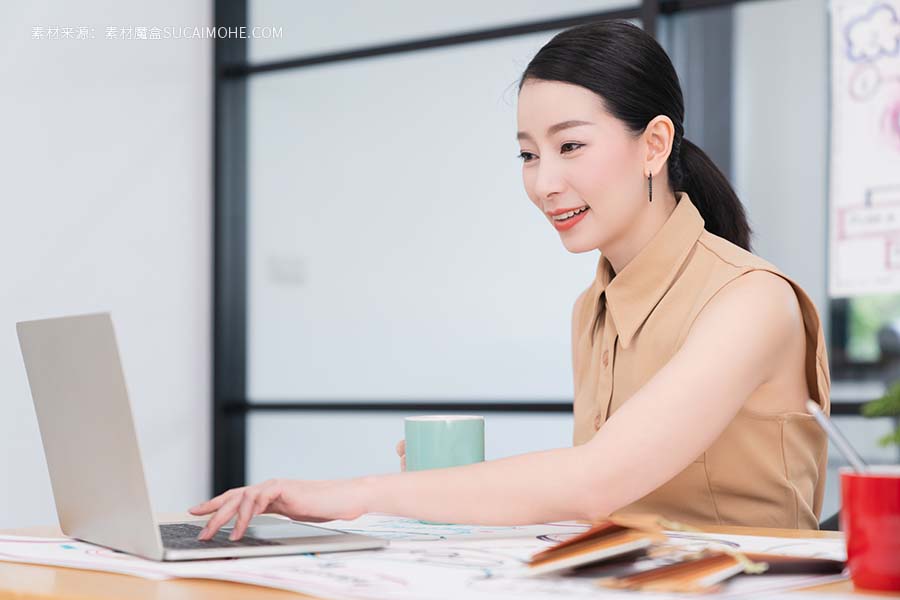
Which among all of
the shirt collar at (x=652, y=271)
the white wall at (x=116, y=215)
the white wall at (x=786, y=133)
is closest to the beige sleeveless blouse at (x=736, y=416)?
the shirt collar at (x=652, y=271)

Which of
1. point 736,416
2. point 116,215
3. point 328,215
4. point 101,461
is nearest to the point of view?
point 101,461

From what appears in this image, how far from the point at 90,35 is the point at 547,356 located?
1471mm

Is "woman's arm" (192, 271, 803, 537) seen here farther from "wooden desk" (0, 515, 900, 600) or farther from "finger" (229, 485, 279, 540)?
"wooden desk" (0, 515, 900, 600)

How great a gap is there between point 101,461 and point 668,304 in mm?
759

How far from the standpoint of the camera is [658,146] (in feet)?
4.83

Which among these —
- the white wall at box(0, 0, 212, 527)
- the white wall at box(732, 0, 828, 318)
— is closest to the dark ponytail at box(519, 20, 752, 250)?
the white wall at box(732, 0, 828, 318)

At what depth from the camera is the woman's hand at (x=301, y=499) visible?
980 millimetres

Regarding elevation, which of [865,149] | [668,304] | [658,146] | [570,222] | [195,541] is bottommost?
[195,541]

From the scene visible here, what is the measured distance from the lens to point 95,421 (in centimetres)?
92

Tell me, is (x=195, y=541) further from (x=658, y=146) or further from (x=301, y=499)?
(x=658, y=146)

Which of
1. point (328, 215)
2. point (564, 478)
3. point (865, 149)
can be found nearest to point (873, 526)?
point (564, 478)

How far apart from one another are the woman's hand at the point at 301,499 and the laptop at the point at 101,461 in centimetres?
2

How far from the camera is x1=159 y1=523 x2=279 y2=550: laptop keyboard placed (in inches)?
36.3

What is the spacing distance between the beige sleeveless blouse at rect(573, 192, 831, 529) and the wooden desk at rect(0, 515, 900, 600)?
57 cm
